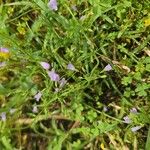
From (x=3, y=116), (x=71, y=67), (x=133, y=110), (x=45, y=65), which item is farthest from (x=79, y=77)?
(x=3, y=116)

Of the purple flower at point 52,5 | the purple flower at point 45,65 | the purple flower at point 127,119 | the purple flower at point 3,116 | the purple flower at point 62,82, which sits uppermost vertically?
the purple flower at point 52,5

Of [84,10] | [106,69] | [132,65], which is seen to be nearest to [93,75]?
[106,69]

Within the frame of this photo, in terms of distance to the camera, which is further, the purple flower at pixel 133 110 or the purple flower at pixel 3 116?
the purple flower at pixel 3 116

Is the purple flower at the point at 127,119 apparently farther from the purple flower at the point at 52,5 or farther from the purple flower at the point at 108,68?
the purple flower at the point at 52,5

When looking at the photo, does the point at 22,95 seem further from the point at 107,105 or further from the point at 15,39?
the point at 107,105

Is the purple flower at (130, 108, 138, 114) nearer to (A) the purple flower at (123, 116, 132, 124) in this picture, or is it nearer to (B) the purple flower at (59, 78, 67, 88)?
(A) the purple flower at (123, 116, 132, 124)

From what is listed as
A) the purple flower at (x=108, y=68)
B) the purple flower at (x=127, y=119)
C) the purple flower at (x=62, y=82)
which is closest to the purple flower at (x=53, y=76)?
the purple flower at (x=62, y=82)

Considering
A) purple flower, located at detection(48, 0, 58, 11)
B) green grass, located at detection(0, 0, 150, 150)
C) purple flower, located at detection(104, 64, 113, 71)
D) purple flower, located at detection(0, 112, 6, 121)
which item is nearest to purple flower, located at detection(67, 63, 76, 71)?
green grass, located at detection(0, 0, 150, 150)

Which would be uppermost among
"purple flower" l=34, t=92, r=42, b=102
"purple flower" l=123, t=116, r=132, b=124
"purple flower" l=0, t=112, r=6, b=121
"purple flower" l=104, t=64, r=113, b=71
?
"purple flower" l=0, t=112, r=6, b=121
